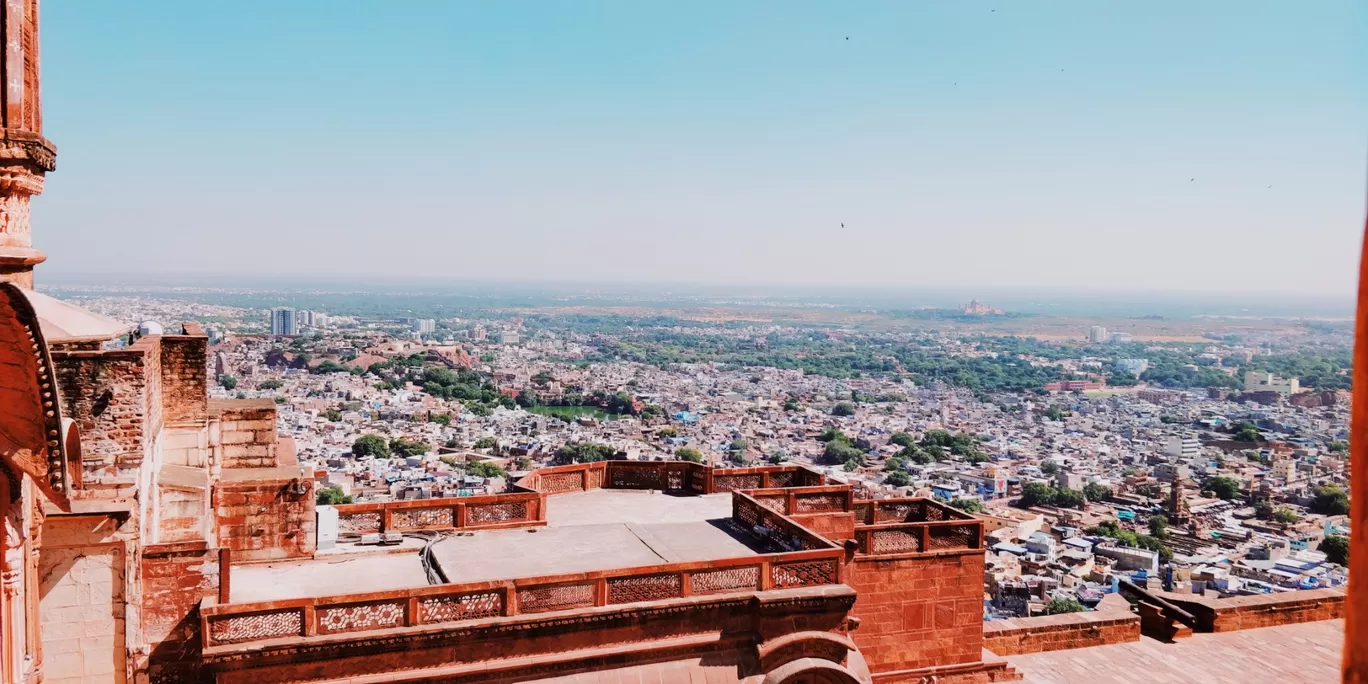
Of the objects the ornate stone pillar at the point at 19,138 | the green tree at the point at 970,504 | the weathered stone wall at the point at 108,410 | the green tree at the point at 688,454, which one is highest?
the ornate stone pillar at the point at 19,138

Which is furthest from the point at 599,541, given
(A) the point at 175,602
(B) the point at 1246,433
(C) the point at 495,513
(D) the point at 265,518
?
(B) the point at 1246,433

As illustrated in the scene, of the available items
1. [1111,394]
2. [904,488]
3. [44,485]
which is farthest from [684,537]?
[1111,394]

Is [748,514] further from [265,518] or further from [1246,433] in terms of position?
[1246,433]

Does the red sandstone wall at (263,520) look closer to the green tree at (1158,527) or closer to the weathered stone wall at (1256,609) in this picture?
the weathered stone wall at (1256,609)

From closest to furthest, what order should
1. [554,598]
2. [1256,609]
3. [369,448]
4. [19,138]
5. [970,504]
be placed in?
[19,138] < [554,598] < [1256,609] < [970,504] < [369,448]

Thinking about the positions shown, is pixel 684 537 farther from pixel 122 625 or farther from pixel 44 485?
pixel 44 485

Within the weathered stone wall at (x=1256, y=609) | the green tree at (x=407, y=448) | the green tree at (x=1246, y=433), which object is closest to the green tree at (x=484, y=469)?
the green tree at (x=407, y=448)
